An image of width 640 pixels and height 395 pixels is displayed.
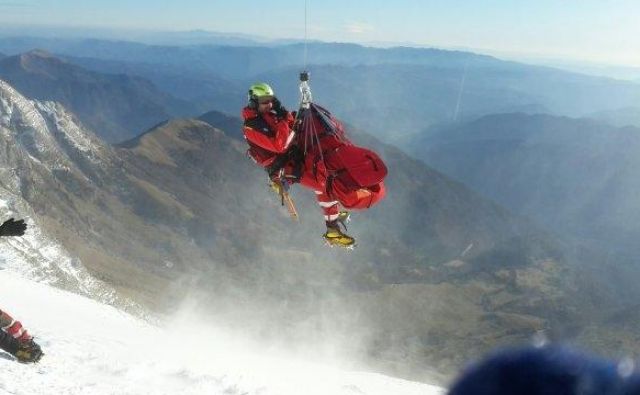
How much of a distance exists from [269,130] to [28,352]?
6919 millimetres

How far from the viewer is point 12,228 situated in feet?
33.7

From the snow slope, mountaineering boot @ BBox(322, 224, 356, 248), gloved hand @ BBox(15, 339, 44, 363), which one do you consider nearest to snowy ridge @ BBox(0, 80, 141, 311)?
the snow slope

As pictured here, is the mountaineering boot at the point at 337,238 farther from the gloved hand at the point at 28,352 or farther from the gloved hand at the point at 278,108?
the gloved hand at the point at 28,352

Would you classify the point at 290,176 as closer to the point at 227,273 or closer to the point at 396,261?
the point at 227,273

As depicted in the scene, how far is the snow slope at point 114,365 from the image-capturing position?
11.5m

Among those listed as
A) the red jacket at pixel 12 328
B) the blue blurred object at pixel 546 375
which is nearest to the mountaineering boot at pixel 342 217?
the red jacket at pixel 12 328

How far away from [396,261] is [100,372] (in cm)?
17979

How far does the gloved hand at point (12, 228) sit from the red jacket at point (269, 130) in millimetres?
4660

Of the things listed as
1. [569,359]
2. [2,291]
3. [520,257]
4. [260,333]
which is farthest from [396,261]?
[569,359]

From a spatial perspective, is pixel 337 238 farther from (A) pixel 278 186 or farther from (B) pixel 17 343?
(B) pixel 17 343

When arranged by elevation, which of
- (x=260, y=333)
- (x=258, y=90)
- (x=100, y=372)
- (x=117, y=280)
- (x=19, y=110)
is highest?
(x=258, y=90)

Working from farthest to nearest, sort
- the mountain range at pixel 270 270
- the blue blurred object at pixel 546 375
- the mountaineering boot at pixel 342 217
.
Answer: the mountain range at pixel 270 270
the mountaineering boot at pixel 342 217
the blue blurred object at pixel 546 375

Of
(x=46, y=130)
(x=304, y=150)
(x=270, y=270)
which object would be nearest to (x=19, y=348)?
(x=304, y=150)

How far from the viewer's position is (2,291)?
17000 millimetres
